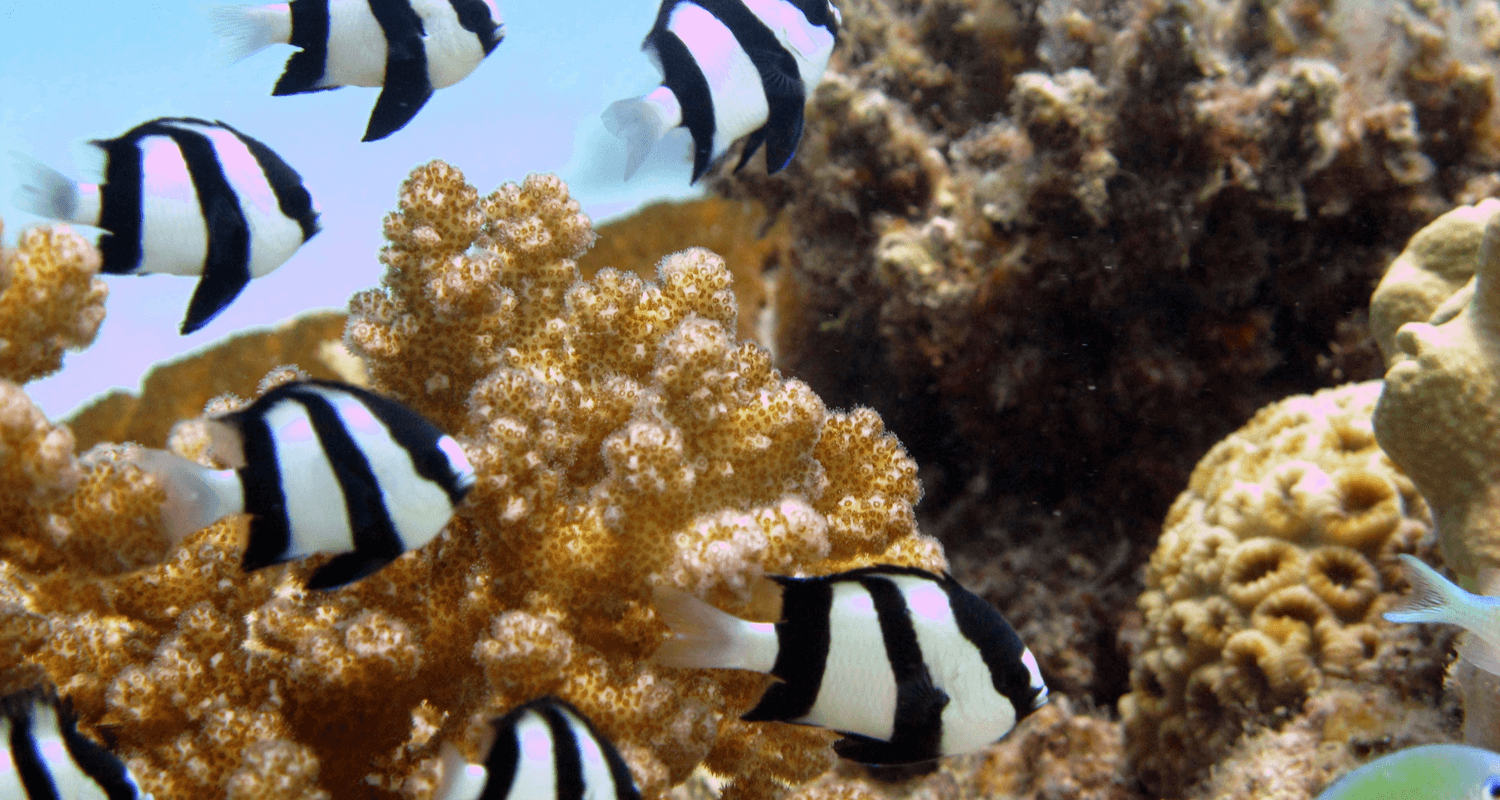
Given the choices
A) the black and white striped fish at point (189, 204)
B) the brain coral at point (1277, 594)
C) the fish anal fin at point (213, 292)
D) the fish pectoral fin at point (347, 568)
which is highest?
the black and white striped fish at point (189, 204)

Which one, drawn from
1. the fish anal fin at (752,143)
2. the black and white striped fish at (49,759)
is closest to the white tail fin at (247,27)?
the fish anal fin at (752,143)

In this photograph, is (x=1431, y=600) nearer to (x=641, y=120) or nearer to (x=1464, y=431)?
(x=1464, y=431)

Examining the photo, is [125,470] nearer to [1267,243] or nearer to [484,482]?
[484,482]

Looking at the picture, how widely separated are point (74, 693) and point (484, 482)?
899mm

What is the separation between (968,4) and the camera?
405cm

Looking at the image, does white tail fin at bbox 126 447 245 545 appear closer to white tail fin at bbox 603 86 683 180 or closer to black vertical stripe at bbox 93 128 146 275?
black vertical stripe at bbox 93 128 146 275

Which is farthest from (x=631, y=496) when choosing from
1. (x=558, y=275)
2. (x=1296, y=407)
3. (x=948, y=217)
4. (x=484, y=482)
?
(x=1296, y=407)

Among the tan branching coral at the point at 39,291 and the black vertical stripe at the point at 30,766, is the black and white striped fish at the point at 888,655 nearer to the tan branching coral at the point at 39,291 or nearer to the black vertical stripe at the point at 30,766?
the black vertical stripe at the point at 30,766

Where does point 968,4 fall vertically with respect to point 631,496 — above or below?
above

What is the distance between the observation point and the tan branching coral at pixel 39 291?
5.83ft

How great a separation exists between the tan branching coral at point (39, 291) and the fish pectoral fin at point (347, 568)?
2.85 feet

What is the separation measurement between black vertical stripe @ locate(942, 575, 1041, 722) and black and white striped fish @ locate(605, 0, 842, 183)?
41.4 inches

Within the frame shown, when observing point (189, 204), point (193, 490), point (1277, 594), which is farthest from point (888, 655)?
point (1277, 594)

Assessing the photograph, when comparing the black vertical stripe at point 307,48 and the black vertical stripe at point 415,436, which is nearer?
the black vertical stripe at point 415,436
